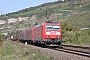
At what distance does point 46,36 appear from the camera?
32344mm

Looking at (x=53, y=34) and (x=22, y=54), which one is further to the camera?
(x=53, y=34)

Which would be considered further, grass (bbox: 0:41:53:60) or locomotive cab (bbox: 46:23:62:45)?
locomotive cab (bbox: 46:23:62:45)

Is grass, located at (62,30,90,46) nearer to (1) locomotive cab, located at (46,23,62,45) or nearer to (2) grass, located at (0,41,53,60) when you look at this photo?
(1) locomotive cab, located at (46,23,62,45)

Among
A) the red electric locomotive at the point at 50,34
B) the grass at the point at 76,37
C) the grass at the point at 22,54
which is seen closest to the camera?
the grass at the point at 22,54

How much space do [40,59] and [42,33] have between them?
55.4ft

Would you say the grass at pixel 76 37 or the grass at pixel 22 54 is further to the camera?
the grass at pixel 76 37

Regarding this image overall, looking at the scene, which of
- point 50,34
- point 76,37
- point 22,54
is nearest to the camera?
point 22,54

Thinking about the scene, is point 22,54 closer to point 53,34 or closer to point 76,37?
point 53,34

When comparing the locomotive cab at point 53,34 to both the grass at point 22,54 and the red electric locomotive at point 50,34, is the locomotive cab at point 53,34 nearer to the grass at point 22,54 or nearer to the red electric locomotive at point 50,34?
the red electric locomotive at point 50,34

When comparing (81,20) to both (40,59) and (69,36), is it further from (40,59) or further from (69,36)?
(40,59)

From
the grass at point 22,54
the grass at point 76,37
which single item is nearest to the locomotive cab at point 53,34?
the grass at point 76,37

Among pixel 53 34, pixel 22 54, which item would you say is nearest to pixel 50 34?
pixel 53 34

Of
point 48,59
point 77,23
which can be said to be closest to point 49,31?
point 48,59

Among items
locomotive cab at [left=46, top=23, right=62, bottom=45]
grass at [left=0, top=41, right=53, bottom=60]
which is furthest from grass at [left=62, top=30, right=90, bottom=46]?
grass at [left=0, top=41, right=53, bottom=60]
